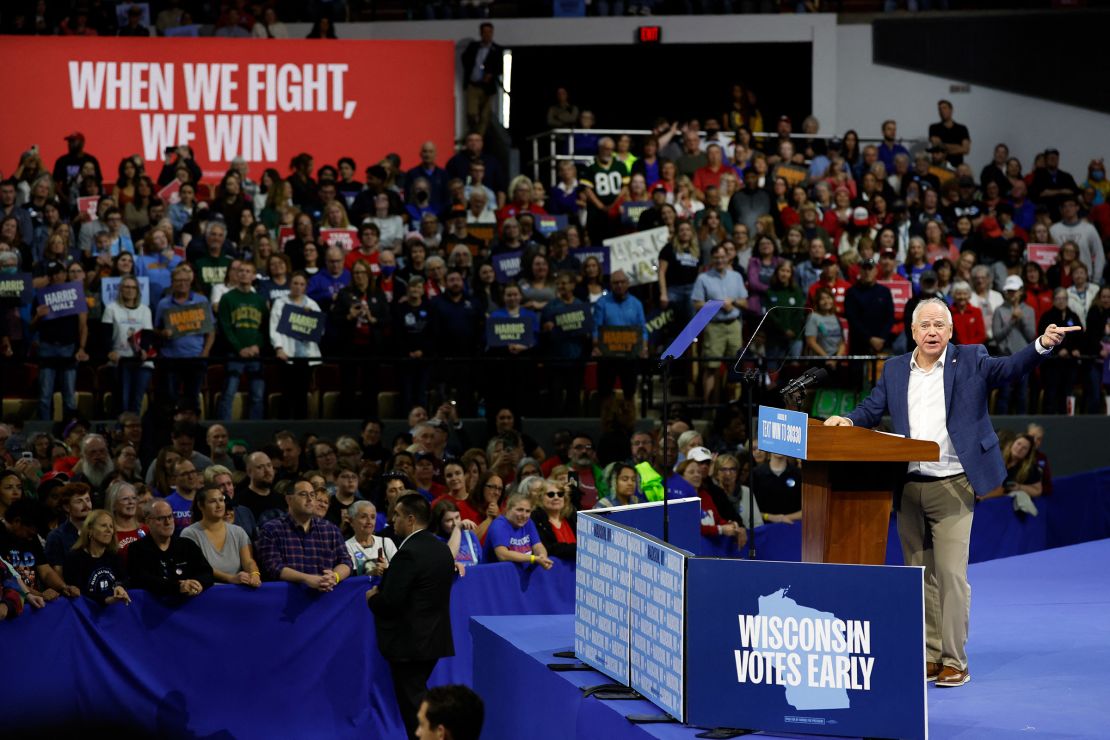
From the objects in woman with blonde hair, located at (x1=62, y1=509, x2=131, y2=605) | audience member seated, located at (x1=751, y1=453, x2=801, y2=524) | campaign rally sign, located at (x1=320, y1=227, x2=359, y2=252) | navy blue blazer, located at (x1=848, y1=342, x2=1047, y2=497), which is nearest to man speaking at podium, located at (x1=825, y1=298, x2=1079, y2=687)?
navy blue blazer, located at (x1=848, y1=342, x2=1047, y2=497)

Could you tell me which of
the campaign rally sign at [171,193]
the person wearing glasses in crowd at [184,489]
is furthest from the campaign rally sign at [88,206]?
the person wearing glasses in crowd at [184,489]

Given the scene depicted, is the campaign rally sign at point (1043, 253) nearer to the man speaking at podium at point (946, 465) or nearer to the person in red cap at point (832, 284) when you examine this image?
the person in red cap at point (832, 284)

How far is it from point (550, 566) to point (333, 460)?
2812 millimetres

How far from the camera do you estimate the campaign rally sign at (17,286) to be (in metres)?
14.9

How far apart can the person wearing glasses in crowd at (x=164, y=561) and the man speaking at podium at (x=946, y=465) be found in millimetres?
4496

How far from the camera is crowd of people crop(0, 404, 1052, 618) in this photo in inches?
388

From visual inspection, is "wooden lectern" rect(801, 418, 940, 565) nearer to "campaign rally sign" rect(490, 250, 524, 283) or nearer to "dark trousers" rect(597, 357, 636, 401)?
"dark trousers" rect(597, 357, 636, 401)

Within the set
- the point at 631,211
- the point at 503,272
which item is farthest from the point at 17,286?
the point at 631,211

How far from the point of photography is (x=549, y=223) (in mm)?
17828

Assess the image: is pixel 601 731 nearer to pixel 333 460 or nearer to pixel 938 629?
pixel 938 629

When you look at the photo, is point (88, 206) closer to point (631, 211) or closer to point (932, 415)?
point (631, 211)

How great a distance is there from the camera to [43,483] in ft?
36.8

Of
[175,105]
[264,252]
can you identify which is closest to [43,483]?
[264,252]

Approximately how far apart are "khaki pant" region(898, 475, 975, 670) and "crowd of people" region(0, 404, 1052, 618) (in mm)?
925
